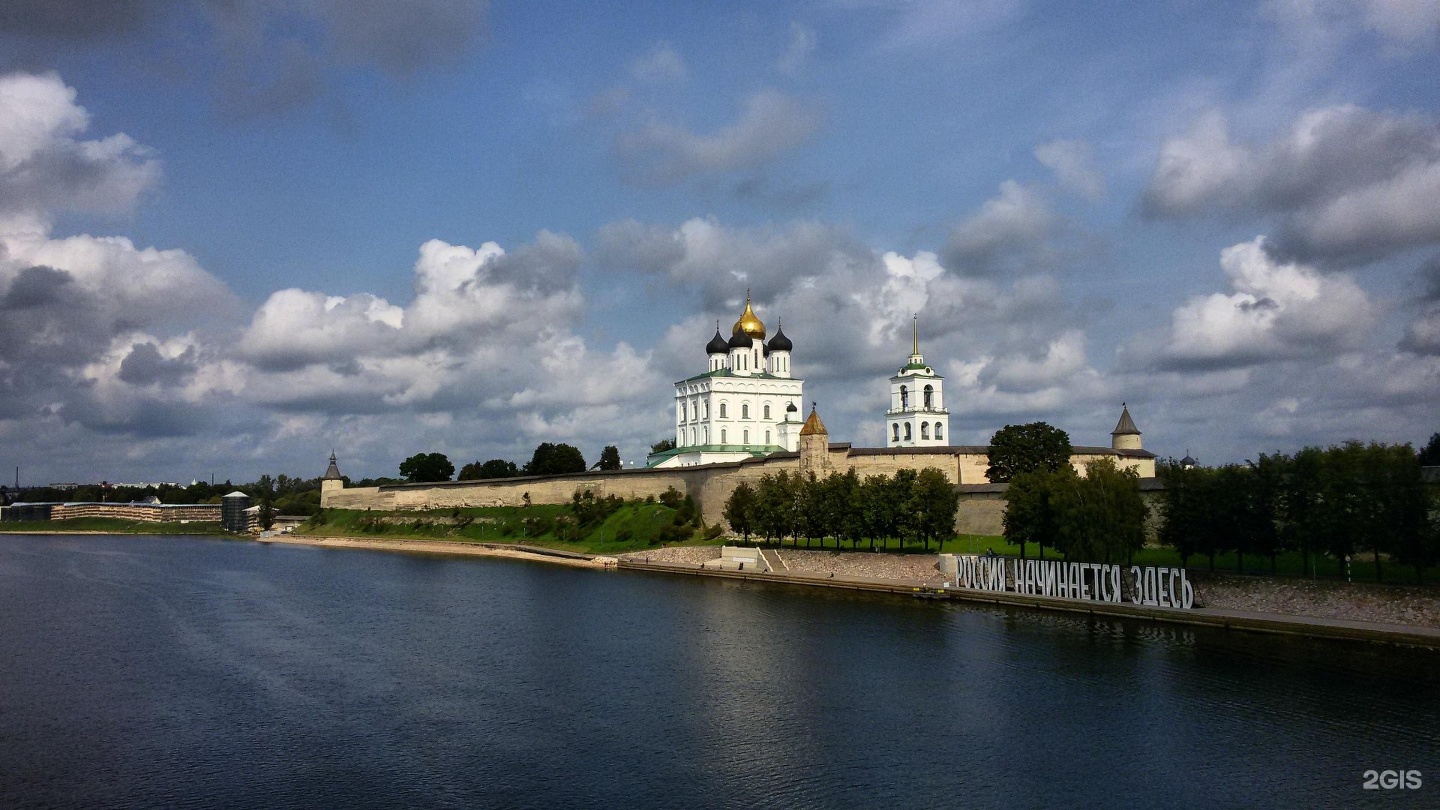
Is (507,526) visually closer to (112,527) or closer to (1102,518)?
(1102,518)

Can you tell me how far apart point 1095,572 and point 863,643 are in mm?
9040

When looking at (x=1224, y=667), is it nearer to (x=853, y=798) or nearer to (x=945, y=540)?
(x=853, y=798)

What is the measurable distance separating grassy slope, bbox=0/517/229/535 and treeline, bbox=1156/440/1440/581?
8019 centimetres

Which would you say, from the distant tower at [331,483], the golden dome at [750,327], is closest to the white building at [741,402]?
the golden dome at [750,327]

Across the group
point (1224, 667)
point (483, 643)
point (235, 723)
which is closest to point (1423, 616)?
point (1224, 667)

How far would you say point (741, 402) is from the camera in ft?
219

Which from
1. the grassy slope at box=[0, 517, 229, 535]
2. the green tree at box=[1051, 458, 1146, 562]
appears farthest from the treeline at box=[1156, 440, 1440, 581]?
the grassy slope at box=[0, 517, 229, 535]

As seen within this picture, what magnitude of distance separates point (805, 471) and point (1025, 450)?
400 inches

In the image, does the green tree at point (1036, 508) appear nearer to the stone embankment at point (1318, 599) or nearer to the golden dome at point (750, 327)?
the stone embankment at point (1318, 599)

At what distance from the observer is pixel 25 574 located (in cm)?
4759

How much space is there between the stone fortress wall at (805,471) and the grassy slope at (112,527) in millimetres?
38749

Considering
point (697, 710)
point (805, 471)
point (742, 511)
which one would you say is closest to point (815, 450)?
point (805, 471)

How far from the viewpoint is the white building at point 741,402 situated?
65750 mm

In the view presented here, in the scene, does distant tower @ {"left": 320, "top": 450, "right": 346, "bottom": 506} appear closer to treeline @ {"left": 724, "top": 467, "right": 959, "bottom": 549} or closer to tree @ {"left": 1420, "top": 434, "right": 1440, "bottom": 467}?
treeline @ {"left": 724, "top": 467, "right": 959, "bottom": 549}
